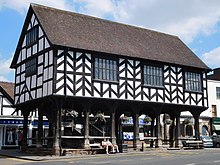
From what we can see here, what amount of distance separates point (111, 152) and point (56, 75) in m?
6.48

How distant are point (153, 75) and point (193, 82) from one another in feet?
14.6

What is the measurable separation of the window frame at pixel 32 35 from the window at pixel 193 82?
42.1 feet

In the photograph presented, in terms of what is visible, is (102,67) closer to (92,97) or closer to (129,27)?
(92,97)

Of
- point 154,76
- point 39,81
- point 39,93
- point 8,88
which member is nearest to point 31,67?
point 39,81

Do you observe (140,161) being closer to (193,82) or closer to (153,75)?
(153,75)

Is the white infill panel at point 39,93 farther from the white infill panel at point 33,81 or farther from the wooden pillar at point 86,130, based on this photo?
the wooden pillar at point 86,130

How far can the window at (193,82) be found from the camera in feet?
98.3

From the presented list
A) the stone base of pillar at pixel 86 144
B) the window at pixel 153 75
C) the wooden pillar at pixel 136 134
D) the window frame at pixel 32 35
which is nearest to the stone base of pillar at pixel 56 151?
the stone base of pillar at pixel 86 144

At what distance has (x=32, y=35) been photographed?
88.5 ft

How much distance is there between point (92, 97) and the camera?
80.0ft

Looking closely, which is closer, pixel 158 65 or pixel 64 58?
pixel 64 58

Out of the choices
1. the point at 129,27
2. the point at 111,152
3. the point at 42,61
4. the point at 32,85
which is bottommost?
the point at 111,152

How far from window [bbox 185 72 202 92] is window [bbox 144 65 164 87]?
2.84m

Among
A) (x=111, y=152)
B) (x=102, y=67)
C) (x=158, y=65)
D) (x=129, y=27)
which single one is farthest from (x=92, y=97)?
(x=129, y=27)
